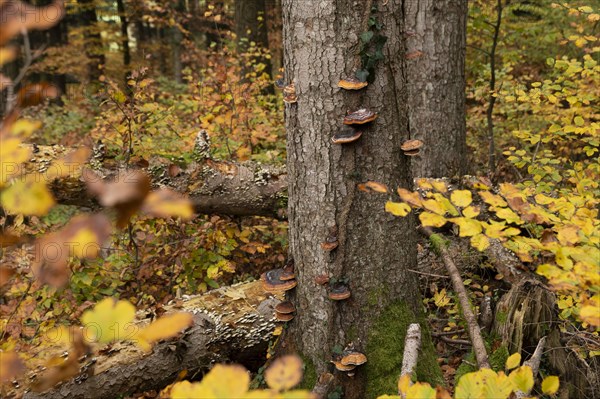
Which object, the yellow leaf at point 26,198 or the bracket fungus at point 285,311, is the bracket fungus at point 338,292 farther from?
the yellow leaf at point 26,198

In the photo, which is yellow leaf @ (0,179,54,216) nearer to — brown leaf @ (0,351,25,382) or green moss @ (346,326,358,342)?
brown leaf @ (0,351,25,382)

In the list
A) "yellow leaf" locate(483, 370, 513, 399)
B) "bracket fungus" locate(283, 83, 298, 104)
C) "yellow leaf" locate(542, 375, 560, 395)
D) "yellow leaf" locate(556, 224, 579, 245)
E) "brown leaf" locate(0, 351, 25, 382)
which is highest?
"bracket fungus" locate(283, 83, 298, 104)

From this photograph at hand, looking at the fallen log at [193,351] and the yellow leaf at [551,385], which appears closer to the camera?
the yellow leaf at [551,385]

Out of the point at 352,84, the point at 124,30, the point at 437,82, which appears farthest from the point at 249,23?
the point at 352,84

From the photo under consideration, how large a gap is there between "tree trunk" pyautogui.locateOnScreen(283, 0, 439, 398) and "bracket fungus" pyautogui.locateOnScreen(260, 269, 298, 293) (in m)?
0.08

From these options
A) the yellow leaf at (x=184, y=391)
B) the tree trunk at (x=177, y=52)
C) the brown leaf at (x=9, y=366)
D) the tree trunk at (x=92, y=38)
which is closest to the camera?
the brown leaf at (x=9, y=366)

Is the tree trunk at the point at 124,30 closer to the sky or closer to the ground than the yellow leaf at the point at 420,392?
closer to the sky

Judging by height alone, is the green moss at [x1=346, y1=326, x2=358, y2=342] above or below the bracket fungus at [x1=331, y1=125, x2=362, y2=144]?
below

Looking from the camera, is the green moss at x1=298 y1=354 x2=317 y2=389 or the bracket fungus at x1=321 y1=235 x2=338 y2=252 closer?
the bracket fungus at x1=321 y1=235 x2=338 y2=252

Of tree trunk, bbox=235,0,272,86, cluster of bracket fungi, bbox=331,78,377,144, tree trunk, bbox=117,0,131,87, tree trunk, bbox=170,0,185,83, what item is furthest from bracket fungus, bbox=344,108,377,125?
tree trunk, bbox=170,0,185,83

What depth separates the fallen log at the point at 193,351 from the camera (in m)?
3.57

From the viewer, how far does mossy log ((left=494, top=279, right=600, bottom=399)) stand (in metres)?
3.31

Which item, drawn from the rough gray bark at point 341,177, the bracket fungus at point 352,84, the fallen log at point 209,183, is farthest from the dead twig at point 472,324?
the fallen log at point 209,183

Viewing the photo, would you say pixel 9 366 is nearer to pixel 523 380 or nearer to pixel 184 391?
pixel 184 391
